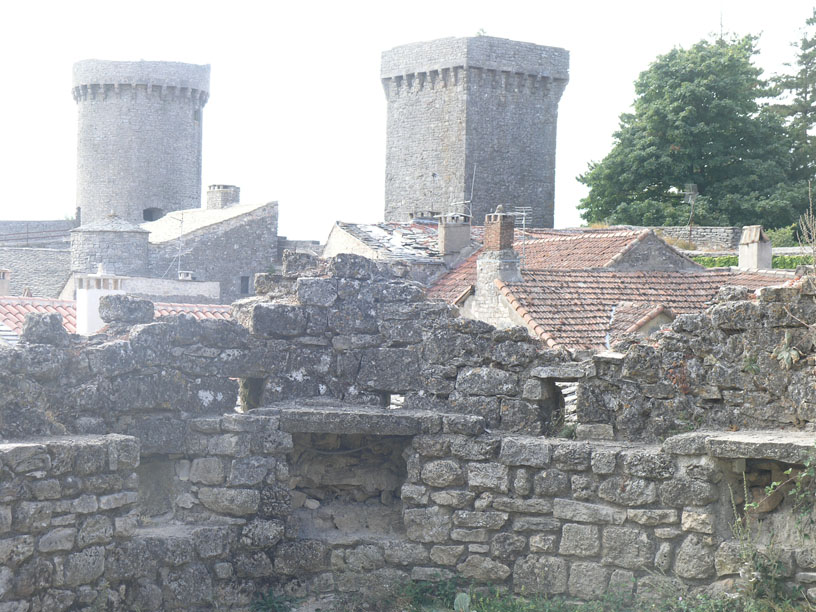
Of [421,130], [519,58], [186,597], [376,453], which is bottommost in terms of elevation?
[186,597]

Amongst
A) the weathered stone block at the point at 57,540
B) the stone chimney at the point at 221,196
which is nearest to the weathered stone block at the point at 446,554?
the weathered stone block at the point at 57,540

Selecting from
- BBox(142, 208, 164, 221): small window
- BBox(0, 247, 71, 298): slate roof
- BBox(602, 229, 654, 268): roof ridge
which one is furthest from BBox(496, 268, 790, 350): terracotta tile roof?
BBox(142, 208, 164, 221): small window

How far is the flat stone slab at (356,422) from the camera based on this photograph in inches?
299

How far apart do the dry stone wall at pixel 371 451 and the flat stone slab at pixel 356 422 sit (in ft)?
0.05

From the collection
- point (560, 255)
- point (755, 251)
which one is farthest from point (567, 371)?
point (755, 251)

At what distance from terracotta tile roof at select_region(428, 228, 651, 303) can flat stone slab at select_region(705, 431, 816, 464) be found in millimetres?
14465

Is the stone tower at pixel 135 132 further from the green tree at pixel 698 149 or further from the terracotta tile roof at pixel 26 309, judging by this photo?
the terracotta tile roof at pixel 26 309

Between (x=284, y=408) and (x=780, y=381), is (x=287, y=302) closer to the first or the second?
(x=284, y=408)

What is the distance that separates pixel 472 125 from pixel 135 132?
18154mm

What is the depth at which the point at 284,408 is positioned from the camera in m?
7.75

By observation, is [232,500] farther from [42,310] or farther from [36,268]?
[36,268]

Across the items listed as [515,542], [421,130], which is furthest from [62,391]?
[421,130]

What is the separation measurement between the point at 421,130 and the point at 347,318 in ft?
122

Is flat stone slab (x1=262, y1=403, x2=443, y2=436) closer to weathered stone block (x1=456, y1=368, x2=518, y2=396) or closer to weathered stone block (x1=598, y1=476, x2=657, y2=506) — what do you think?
weathered stone block (x1=456, y1=368, x2=518, y2=396)
